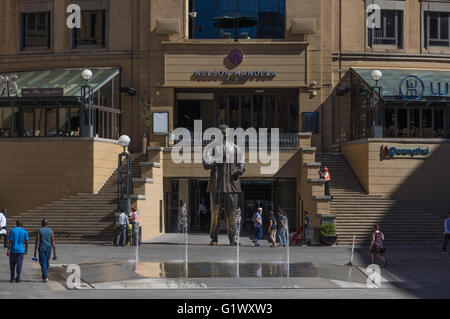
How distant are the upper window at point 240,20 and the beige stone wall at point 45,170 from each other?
33.5ft

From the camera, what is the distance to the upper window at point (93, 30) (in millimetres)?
43844

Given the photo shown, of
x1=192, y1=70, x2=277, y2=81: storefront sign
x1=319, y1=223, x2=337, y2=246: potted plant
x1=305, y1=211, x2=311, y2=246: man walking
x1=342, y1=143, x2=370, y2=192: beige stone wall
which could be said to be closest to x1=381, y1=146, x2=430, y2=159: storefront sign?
x1=342, y1=143, x2=370, y2=192: beige stone wall

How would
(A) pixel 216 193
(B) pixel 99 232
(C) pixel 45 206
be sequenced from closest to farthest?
(A) pixel 216 193, (B) pixel 99 232, (C) pixel 45 206

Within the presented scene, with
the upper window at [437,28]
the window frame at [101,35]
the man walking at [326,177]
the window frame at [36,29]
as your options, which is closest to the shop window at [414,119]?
the upper window at [437,28]

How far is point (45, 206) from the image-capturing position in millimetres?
35812

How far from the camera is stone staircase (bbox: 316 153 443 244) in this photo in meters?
33.8

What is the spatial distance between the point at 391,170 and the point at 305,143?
15.5ft

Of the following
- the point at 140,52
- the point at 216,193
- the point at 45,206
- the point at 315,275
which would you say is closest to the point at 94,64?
the point at 140,52

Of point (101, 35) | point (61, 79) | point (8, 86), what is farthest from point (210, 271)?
point (101, 35)

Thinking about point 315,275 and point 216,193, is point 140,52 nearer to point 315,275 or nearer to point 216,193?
point 216,193

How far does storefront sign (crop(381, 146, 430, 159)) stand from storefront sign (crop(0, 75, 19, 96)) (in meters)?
20.1

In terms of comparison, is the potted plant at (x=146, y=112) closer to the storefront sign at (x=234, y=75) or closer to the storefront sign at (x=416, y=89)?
the storefront sign at (x=234, y=75)

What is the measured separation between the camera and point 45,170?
123ft

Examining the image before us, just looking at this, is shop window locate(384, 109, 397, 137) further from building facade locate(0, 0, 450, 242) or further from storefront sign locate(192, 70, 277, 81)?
storefront sign locate(192, 70, 277, 81)
